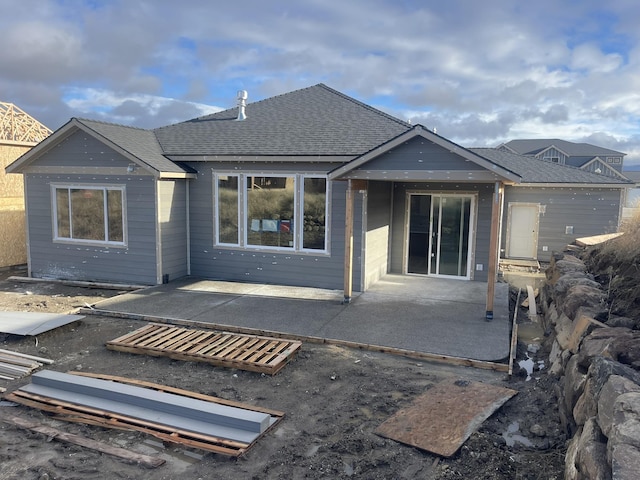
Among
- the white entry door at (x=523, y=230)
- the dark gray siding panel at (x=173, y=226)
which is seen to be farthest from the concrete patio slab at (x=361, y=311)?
the white entry door at (x=523, y=230)

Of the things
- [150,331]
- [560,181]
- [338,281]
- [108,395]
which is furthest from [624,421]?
[560,181]

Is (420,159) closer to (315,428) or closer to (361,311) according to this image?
(361,311)

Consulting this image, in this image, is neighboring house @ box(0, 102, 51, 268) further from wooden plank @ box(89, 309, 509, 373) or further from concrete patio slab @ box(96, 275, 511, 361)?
wooden plank @ box(89, 309, 509, 373)

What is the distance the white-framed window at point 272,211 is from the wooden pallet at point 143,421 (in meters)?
5.83

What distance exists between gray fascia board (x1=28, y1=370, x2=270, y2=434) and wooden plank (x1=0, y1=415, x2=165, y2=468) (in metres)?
0.48

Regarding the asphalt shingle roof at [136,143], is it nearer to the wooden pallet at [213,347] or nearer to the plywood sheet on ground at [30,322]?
the plywood sheet on ground at [30,322]

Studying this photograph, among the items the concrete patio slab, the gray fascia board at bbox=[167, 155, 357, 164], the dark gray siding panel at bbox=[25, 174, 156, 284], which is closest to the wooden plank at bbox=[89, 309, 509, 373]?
the concrete patio slab

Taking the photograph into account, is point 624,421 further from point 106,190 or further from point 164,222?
point 106,190

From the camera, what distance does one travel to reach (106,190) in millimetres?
11742

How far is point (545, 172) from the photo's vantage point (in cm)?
1828

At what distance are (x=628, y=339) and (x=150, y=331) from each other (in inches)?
269

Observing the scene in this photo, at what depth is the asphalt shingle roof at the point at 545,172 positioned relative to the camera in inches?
666

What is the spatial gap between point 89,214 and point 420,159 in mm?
8371

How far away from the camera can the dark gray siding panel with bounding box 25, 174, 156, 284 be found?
11422mm
